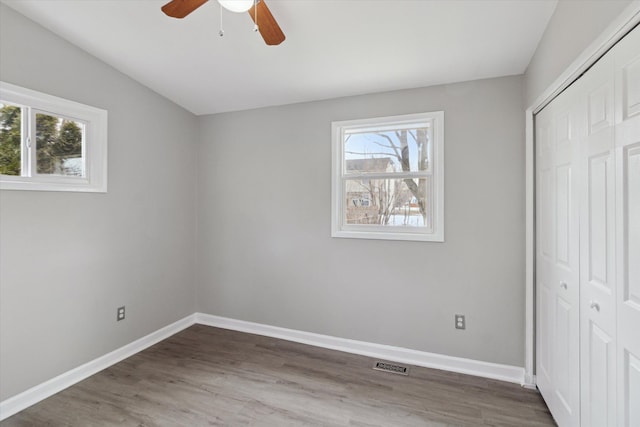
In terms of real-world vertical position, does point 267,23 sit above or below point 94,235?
above

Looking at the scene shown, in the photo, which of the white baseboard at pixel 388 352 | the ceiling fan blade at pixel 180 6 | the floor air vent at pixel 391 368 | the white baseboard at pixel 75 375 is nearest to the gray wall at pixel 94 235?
the white baseboard at pixel 75 375

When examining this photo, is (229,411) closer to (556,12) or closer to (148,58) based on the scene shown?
(148,58)

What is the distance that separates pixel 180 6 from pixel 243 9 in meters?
0.35

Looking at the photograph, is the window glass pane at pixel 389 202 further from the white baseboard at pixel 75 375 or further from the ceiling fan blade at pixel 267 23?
the white baseboard at pixel 75 375

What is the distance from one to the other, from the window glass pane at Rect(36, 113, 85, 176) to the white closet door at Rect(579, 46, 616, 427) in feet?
11.5

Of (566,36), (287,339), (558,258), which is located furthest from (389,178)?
(287,339)

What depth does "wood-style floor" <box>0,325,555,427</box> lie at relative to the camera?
2.04 metres

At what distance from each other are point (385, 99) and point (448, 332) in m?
2.17

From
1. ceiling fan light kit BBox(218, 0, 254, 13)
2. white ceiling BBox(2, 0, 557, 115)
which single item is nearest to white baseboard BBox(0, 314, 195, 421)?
white ceiling BBox(2, 0, 557, 115)

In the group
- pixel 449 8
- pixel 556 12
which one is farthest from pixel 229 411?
pixel 556 12

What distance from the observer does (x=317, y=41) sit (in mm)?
2273

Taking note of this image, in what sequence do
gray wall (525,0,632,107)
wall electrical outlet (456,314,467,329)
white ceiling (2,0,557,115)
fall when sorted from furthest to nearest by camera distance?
wall electrical outlet (456,314,467,329), white ceiling (2,0,557,115), gray wall (525,0,632,107)

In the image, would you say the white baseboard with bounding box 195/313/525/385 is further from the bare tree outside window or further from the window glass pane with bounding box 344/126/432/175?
the window glass pane with bounding box 344/126/432/175

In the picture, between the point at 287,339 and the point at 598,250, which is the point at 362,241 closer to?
the point at 287,339
